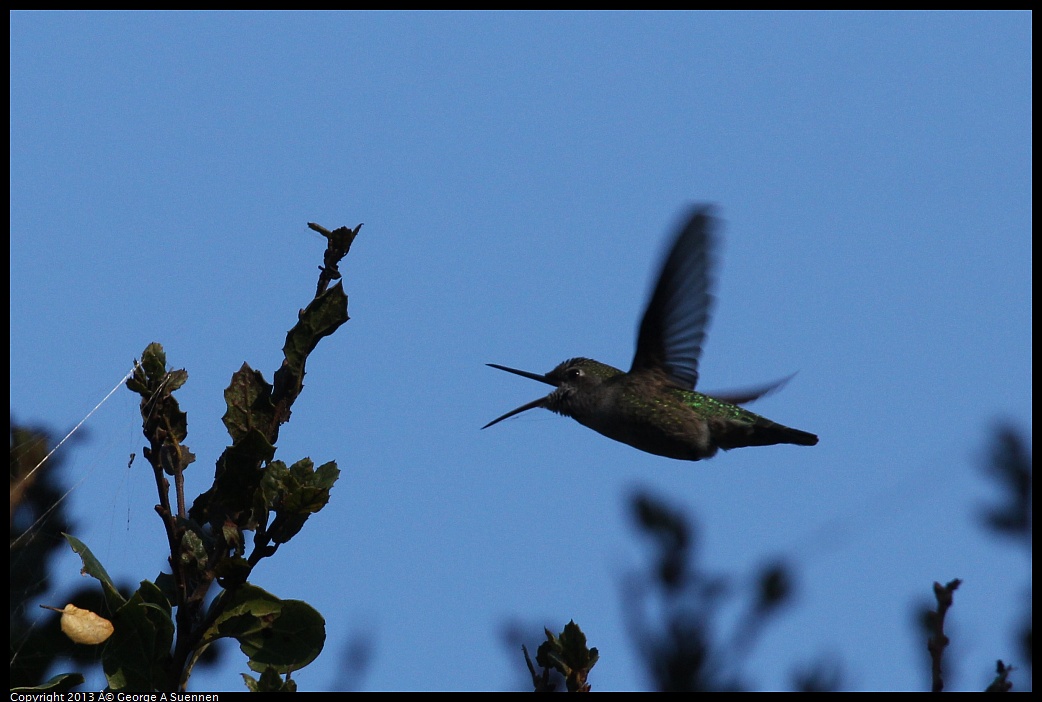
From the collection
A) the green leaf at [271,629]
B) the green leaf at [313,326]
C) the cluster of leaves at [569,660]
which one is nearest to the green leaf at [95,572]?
the green leaf at [271,629]

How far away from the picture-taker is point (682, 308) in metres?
5.80

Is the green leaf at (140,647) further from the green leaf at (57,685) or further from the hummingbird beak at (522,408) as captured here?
the hummingbird beak at (522,408)

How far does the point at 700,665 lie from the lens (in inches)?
67.8

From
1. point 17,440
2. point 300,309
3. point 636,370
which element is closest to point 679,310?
point 636,370

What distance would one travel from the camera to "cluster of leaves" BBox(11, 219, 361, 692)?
2.63m

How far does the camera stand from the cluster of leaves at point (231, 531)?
2.63 m

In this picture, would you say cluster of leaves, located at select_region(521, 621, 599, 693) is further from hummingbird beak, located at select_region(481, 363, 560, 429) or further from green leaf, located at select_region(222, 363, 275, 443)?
hummingbird beak, located at select_region(481, 363, 560, 429)

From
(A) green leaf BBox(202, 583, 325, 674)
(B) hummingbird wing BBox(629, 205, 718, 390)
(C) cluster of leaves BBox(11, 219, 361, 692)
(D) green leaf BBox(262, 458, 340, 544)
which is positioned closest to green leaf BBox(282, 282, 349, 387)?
(C) cluster of leaves BBox(11, 219, 361, 692)

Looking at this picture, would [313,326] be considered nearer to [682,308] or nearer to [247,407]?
[247,407]

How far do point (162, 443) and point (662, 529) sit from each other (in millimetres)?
1433

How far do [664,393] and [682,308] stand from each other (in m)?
0.57

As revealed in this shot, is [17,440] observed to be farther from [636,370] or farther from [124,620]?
[636,370]

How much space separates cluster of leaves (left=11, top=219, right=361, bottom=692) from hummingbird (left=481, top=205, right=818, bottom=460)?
2.88 m

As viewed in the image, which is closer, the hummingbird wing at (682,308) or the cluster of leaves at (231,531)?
the cluster of leaves at (231,531)
